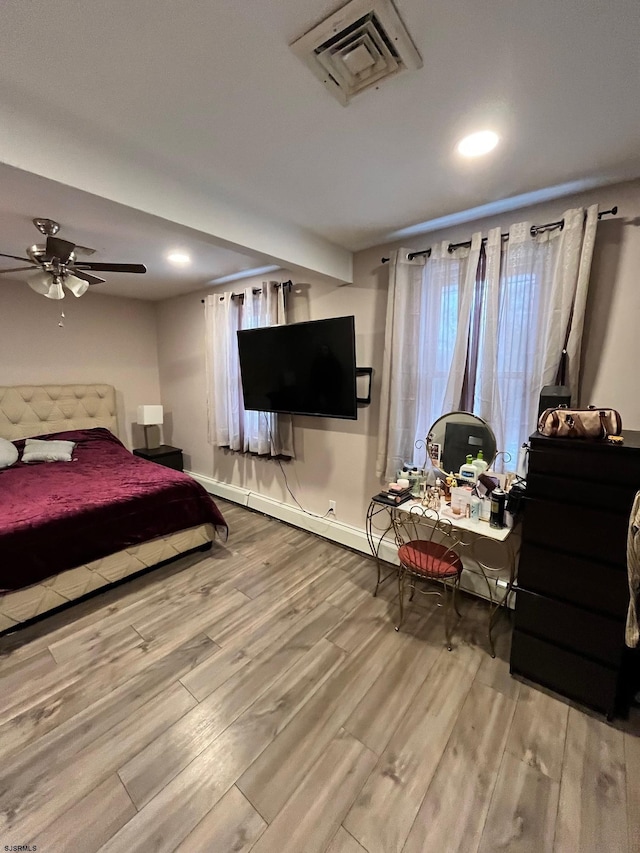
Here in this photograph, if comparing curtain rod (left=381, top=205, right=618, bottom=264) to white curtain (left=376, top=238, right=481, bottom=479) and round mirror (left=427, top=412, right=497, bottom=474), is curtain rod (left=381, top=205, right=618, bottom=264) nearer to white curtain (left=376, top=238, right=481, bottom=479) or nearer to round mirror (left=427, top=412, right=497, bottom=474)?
white curtain (left=376, top=238, right=481, bottom=479)

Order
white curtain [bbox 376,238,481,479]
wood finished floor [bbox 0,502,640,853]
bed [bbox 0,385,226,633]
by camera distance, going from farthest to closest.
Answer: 1. white curtain [bbox 376,238,481,479]
2. bed [bbox 0,385,226,633]
3. wood finished floor [bbox 0,502,640,853]

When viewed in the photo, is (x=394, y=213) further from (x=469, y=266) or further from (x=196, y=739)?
(x=196, y=739)

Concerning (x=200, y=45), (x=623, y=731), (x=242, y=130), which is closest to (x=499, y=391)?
(x=623, y=731)

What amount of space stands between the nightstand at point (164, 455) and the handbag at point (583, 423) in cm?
380

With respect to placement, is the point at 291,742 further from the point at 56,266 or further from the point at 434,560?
the point at 56,266

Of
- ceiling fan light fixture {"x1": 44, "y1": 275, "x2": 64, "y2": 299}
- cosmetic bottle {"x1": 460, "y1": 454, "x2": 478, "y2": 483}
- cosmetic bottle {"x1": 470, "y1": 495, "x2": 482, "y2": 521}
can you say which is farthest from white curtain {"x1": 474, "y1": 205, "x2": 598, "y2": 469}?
ceiling fan light fixture {"x1": 44, "y1": 275, "x2": 64, "y2": 299}

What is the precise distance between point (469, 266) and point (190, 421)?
3645 mm

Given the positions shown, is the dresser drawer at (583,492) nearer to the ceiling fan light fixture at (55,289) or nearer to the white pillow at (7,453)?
the ceiling fan light fixture at (55,289)

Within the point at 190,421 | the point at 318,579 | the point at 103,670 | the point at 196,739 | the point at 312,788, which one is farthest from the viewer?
the point at 190,421

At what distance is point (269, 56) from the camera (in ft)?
3.59

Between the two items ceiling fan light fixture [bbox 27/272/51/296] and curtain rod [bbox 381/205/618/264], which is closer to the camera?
curtain rod [bbox 381/205/618/264]

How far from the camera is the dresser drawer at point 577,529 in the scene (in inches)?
58.7

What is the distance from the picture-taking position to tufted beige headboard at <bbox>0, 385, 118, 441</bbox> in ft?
11.8

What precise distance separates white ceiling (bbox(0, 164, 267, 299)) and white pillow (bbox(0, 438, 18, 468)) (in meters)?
1.59
